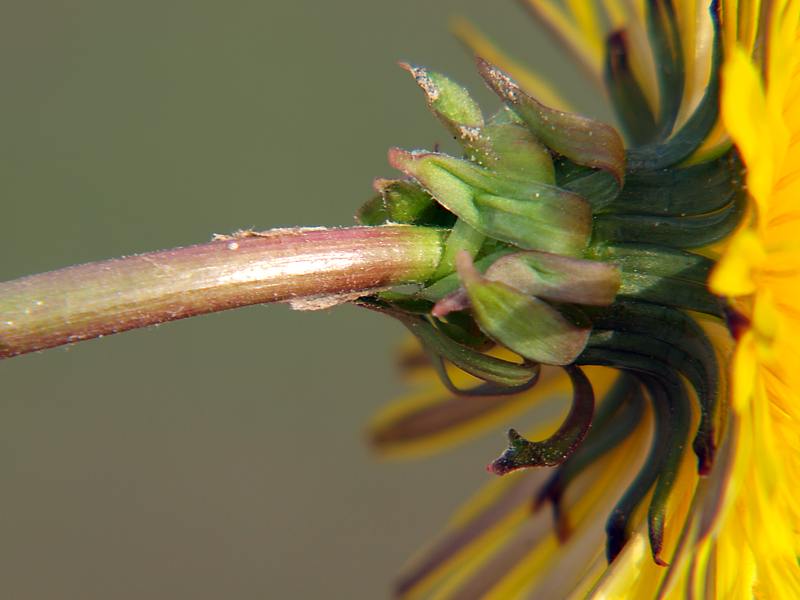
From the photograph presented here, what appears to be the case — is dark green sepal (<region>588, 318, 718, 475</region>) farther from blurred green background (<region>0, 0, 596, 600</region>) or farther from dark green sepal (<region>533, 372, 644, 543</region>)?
blurred green background (<region>0, 0, 596, 600</region>)

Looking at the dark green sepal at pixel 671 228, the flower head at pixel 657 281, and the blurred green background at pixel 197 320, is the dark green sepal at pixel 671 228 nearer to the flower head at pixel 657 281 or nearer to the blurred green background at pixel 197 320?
the flower head at pixel 657 281

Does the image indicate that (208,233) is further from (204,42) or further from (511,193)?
(511,193)

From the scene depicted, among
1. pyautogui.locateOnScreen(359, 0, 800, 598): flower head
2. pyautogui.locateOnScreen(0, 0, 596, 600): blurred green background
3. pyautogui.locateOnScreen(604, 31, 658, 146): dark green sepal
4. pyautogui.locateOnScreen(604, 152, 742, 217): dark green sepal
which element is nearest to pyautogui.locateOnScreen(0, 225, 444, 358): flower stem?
pyautogui.locateOnScreen(359, 0, 800, 598): flower head

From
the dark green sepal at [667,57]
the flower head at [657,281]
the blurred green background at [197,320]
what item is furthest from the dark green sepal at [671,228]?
the blurred green background at [197,320]

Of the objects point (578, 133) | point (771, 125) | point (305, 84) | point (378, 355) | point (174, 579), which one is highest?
point (305, 84)

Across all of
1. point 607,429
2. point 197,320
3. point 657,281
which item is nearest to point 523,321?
point 657,281

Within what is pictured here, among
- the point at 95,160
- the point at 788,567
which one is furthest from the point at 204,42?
the point at 788,567

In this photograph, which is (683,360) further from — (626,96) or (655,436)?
(626,96)
